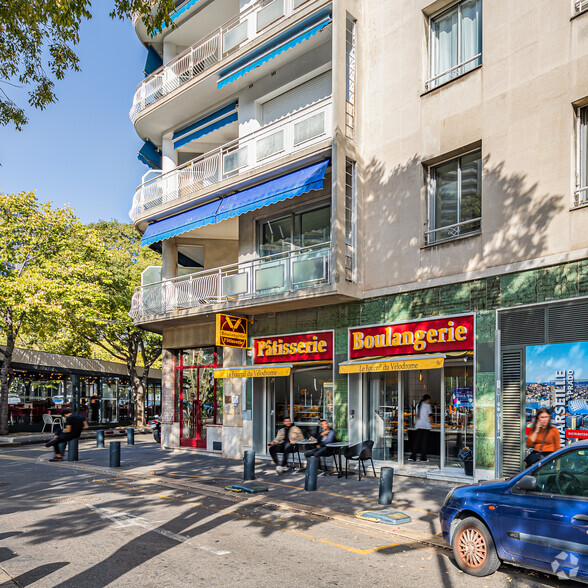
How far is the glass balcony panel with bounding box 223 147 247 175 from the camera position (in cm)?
1731

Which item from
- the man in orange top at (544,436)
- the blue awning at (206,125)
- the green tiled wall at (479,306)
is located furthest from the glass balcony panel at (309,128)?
the man in orange top at (544,436)

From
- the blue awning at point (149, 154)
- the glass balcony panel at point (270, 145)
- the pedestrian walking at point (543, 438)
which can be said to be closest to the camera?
the pedestrian walking at point (543, 438)

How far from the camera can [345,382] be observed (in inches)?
601

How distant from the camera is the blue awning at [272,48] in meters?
15.5

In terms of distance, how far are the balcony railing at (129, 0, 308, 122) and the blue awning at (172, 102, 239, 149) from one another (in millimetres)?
1338

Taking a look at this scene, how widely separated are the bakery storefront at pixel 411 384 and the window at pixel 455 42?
5496mm

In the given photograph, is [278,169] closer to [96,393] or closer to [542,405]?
[542,405]

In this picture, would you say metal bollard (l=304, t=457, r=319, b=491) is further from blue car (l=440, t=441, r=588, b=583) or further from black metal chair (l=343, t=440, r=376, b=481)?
blue car (l=440, t=441, r=588, b=583)

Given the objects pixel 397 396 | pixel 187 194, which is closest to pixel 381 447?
pixel 397 396

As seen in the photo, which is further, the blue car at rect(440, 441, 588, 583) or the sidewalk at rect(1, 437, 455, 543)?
the sidewalk at rect(1, 437, 455, 543)

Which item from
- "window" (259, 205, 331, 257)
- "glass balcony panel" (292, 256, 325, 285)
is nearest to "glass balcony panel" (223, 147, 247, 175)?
"window" (259, 205, 331, 257)

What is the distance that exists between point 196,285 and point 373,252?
6478 mm

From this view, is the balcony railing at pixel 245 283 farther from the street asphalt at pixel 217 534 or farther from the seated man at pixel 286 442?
the street asphalt at pixel 217 534

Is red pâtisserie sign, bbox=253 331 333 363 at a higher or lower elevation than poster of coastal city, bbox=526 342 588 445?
higher
